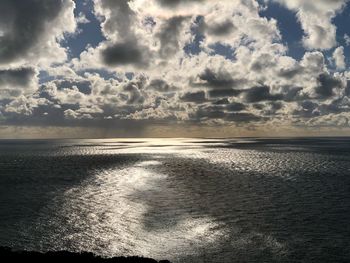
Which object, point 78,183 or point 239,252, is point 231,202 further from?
point 78,183

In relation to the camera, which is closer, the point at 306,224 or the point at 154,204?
the point at 306,224

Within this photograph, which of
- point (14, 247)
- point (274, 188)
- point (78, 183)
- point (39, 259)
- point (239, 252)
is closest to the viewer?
point (39, 259)

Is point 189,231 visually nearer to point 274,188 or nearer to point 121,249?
point 121,249

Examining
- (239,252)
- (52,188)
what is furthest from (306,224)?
(52,188)

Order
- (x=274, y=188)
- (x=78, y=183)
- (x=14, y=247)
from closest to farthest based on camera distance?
(x=14, y=247) < (x=274, y=188) < (x=78, y=183)

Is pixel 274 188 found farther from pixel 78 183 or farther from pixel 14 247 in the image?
pixel 14 247

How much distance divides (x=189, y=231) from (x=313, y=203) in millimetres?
23308

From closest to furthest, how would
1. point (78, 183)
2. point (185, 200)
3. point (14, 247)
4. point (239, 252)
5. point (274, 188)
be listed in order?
point (239, 252)
point (14, 247)
point (185, 200)
point (274, 188)
point (78, 183)

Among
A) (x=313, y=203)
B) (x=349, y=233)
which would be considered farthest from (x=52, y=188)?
(x=349, y=233)

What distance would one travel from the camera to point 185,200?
5850 cm

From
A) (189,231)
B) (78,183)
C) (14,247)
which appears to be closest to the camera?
(14,247)

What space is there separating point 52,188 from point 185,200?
28471 mm

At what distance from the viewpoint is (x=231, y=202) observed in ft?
184

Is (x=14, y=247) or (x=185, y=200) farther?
(x=185, y=200)
